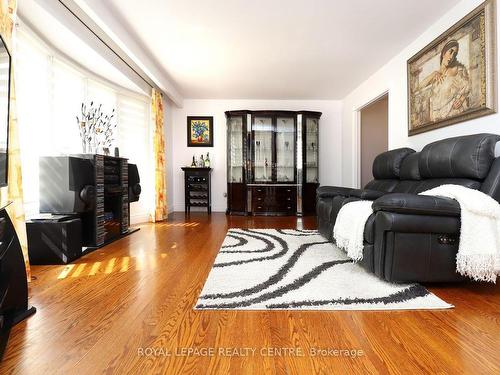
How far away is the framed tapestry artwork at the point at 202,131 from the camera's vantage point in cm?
559

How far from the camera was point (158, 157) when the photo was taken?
4.45 metres

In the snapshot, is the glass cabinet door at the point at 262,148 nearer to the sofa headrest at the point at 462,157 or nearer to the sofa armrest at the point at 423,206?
the sofa headrest at the point at 462,157

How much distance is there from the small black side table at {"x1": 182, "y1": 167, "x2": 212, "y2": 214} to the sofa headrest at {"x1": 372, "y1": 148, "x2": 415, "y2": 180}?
3.10 meters

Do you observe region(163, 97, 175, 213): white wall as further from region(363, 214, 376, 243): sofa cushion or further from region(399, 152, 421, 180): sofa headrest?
region(363, 214, 376, 243): sofa cushion

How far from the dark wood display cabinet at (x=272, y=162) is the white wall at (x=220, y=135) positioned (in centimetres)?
37

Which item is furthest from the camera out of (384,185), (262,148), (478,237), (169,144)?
(169,144)

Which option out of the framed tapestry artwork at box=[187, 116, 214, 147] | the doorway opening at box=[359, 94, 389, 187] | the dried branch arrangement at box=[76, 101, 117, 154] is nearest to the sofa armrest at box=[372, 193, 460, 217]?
the dried branch arrangement at box=[76, 101, 117, 154]

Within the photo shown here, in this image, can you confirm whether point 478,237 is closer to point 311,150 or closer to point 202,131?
point 311,150

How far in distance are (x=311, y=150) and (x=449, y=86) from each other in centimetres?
283

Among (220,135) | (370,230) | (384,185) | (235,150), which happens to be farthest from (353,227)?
(220,135)

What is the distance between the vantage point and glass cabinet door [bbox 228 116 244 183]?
5285mm

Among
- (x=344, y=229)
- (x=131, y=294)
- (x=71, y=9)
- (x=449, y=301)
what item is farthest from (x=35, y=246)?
(x=449, y=301)

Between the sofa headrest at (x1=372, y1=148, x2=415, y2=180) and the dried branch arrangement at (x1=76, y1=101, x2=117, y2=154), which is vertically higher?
the dried branch arrangement at (x1=76, y1=101, x2=117, y2=154)

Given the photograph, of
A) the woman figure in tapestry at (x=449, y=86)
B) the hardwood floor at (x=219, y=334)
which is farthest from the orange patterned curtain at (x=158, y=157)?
the woman figure in tapestry at (x=449, y=86)
